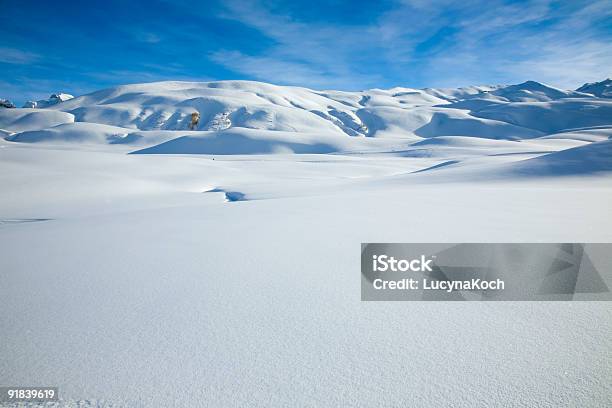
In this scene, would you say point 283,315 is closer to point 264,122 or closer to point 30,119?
point 264,122

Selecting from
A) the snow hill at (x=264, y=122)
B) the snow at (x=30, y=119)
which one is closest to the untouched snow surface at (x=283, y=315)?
the snow hill at (x=264, y=122)

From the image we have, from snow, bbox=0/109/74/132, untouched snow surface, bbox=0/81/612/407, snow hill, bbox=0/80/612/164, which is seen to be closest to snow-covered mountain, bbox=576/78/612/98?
snow hill, bbox=0/80/612/164

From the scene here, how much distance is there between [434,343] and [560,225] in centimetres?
308

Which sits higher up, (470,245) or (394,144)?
(394,144)

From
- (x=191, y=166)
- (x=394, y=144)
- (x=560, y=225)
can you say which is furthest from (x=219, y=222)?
(x=394, y=144)

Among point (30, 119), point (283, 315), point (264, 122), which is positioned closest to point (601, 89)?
point (264, 122)

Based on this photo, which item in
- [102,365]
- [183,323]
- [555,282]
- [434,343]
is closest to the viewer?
[102,365]

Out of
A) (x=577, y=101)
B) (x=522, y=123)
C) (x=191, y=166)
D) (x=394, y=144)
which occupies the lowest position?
(x=191, y=166)

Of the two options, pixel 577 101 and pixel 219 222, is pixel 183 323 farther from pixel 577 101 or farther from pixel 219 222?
pixel 577 101

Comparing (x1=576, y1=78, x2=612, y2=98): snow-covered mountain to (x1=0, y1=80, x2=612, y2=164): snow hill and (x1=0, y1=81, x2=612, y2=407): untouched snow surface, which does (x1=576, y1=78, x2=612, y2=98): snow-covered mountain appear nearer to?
(x1=0, y1=80, x2=612, y2=164): snow hill

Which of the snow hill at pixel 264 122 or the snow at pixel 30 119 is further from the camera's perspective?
the snow at pixel 30 119

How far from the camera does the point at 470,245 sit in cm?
304

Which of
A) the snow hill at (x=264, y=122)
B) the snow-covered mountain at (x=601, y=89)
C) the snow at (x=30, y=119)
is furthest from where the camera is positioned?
the snow-covered mountain at (x=601, y=89)

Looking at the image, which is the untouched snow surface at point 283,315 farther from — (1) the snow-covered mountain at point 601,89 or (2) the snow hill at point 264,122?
(1) the snow-covered mountain at point 601,89
